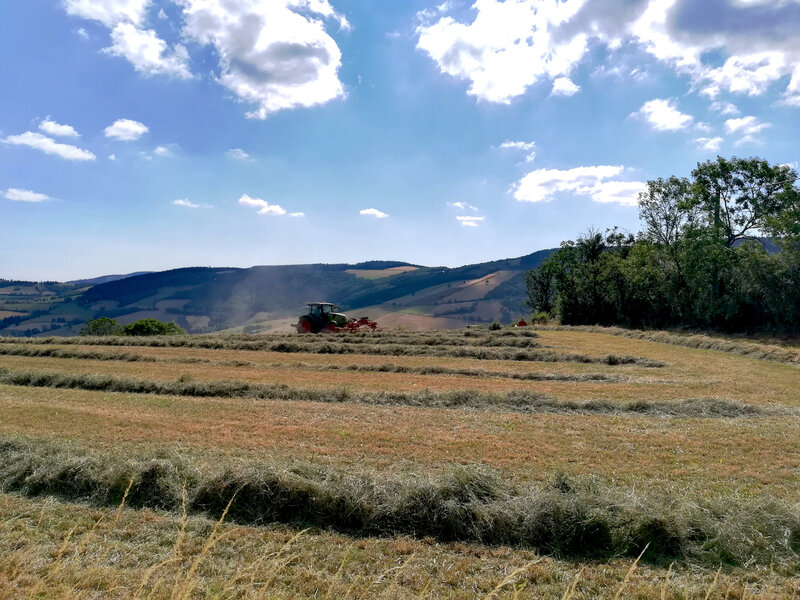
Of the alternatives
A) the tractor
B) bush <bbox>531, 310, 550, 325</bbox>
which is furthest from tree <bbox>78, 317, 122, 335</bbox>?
bush <bbox>531, 310, 550, 325</bbox>

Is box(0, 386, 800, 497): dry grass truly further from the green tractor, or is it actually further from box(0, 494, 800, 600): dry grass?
the green tractor


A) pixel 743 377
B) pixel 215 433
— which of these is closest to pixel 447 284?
pixel 743 377

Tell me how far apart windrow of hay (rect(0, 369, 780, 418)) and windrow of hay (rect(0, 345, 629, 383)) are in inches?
201

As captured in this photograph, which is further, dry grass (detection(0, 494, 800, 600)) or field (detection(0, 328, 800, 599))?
field (detection(0, 328, 800, 599))

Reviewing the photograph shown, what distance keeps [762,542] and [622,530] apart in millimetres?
1448

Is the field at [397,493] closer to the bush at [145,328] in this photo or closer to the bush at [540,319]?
the bush at [145,328]

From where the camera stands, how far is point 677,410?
40.9 feet

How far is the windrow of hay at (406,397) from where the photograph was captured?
40.8ft

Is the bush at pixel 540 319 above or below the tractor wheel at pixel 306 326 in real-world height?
below

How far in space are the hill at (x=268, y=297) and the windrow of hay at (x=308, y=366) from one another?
50766mm

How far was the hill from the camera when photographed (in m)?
89.4

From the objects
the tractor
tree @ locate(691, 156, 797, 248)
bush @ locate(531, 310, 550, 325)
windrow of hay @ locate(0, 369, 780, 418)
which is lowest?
bush @ locate(531, 310, 550, 325)

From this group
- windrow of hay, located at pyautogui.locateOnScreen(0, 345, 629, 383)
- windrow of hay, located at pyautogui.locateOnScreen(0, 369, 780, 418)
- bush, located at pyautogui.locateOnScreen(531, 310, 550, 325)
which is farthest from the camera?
bush, located at pyautogui.locateOnScreen(531, 310, 550, 325)

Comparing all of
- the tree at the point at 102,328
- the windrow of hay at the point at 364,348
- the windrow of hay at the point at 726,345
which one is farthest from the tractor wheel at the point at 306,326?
the windrow of hay at the point at 726,345
